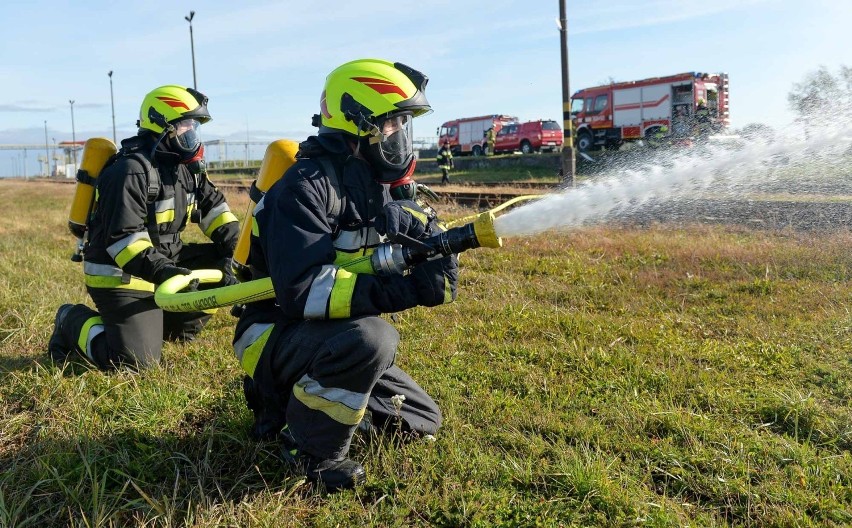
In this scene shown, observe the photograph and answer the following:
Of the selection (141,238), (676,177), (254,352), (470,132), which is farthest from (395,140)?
(470,132)

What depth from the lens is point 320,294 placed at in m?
2.64

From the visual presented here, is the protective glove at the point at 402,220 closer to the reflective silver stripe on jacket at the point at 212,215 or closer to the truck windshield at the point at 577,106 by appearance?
the reflective silver stripe on jacket at the point at 212,215

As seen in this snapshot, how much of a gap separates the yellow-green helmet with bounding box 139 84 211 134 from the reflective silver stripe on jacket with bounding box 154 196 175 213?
19.2 inches

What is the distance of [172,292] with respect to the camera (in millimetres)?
3350

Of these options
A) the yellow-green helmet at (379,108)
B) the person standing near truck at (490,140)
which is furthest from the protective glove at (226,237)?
the person standing near truck at (490,140)

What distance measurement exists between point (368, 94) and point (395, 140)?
23 cm

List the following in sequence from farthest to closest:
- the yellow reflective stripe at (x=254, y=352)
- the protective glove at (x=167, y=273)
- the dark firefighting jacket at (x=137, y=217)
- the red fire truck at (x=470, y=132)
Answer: the red fire truck at (x=470, y=132) → the dark firefighting jacket at (x=137, y=217) → the protective glove at (x=167, y=273) → the yellow reflective stripe at (x=254, y=352)

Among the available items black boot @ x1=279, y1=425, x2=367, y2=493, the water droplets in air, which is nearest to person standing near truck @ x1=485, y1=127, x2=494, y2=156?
the water droplets in air

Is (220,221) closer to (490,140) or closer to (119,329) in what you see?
(119,329)

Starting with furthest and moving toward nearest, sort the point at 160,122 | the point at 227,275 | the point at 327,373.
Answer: the point at 227,275
the point at 160,122
the point at 327,373

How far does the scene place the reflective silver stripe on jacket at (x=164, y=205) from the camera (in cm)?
464

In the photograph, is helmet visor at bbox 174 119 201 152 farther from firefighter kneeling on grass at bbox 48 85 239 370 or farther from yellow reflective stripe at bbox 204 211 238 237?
yellow reflective stripe at bbox 204 211 238 237

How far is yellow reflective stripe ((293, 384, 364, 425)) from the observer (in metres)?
2.82

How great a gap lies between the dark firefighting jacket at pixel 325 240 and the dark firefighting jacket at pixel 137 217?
1.73m
